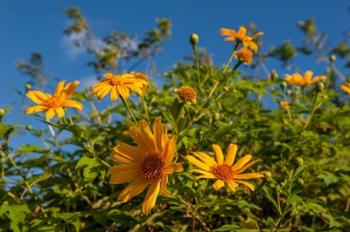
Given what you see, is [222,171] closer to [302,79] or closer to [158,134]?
[158,134]

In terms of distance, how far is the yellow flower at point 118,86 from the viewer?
190 centimetres

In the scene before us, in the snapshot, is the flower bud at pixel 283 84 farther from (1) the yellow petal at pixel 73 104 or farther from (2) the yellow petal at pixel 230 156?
(1) the yellow petal at pixel 73 104

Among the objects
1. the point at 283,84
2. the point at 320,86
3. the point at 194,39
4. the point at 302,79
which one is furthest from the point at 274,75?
the point at 194,39

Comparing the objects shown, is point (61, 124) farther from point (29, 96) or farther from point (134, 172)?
point (134, 172)

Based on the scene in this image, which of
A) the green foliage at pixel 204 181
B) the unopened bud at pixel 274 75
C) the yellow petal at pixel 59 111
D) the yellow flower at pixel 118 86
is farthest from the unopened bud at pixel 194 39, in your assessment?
the yellow petal at pixel 59 111

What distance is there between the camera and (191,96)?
1957 mm

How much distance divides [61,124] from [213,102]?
75cm

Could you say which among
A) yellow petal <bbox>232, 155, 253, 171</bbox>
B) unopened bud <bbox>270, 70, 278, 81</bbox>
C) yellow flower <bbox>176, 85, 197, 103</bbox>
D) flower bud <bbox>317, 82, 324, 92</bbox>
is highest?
unopened bud <bbox>270, 70, 278, 81</bbox>

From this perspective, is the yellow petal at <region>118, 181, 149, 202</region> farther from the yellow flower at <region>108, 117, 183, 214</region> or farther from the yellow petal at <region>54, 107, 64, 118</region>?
the yellow petal at <region>54, 107, 64, 118</region>

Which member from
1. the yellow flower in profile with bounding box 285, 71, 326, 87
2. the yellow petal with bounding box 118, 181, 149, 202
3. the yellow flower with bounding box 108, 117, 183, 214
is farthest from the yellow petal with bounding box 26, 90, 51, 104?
the yellow flower in profile with bounding box 285, 71, 326, 87

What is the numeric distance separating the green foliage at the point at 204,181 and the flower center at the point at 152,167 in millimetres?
136

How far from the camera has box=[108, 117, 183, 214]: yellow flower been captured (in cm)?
162

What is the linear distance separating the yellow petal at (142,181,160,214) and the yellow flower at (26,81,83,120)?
594 millimetres

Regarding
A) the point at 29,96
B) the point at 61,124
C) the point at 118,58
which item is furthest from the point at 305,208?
the point at 118,58
